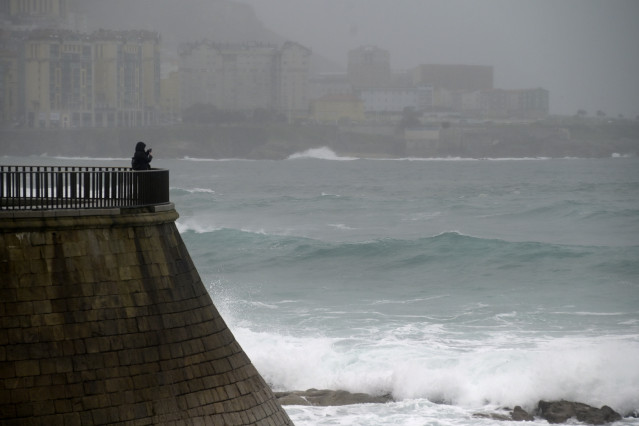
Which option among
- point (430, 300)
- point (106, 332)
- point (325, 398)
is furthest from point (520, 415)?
point (430, 300)

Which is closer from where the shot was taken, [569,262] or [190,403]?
[190,403]

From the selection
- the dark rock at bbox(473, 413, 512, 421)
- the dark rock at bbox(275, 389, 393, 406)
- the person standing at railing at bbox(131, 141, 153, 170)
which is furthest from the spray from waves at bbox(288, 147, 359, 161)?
the person standing at railing at bbox(131, 141, 153, 170)

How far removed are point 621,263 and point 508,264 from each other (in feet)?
12.4

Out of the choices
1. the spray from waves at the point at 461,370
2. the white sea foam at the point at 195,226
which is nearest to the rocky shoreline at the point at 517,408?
the spray from waves at the point at 461,370

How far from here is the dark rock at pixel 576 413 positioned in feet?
59.0

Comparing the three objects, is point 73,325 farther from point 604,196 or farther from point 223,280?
point 604,196

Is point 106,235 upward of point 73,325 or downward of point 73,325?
upward

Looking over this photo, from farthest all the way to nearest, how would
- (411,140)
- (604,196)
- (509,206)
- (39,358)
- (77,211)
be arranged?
1. (411,140)
2. (604,196)
3. (509,206)
4. (77,211)
5. (39,358)

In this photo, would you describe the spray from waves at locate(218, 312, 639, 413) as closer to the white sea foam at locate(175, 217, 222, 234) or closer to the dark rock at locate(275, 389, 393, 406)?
the dark rock at locate(275, 389, 393, 406)

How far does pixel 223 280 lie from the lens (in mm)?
35219

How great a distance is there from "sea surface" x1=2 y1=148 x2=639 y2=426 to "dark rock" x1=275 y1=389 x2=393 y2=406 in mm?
325

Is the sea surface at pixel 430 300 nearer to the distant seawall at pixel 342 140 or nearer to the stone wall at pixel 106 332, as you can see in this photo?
the stone wall at pixel 106 332

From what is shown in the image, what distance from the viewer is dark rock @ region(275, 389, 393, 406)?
749 inches

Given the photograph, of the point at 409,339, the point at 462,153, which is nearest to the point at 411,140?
the point at 462,153
